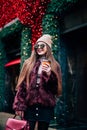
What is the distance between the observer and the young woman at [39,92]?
15.4ft

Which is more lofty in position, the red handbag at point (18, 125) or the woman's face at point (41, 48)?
the woman's face at point (41, 48)

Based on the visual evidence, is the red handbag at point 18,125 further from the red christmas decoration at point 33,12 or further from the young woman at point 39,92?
the red christmas decoration at point 33,12

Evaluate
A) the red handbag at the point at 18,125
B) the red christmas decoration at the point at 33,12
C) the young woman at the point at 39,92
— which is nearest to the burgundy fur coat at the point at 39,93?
the young woman at the point at 39,92

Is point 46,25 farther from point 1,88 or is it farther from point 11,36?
point 1,88

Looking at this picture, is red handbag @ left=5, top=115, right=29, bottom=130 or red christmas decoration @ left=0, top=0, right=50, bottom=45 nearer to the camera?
red handbag @ left=5, top=115, right=29, bottom=130

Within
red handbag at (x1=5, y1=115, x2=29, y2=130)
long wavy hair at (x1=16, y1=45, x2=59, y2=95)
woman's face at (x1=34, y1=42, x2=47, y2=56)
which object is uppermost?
woman's face at (x1=34, y1=42, x2=47, y2=56)

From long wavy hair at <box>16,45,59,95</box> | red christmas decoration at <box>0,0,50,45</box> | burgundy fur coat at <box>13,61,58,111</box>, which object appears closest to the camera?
burgundy fur coat at <box>13,61,58,111</box>

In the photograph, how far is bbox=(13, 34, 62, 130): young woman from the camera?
4684mm

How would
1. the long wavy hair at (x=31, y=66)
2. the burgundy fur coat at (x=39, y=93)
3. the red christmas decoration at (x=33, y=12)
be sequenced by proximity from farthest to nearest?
the red christmas decoration at (x=33, y=12) < the long wavy hair at (x=31, y=66) < the burgundy fur coat at (x=39, y=93)

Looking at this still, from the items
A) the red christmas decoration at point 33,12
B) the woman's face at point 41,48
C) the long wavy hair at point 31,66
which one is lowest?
Answer: the long wavy hair at point 31,66

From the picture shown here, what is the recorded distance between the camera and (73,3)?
8133 mm

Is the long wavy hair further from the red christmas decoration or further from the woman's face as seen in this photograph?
the red christmas decoration

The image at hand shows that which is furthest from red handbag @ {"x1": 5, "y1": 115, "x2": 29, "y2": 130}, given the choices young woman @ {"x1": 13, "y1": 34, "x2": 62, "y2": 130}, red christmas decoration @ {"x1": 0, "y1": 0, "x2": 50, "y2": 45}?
red christmas decoration @ {"x1": 0, "y1": 0, "x2": 50, "y2": 45}

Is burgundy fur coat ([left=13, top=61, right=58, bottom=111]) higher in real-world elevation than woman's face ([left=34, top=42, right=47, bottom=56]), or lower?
lower
